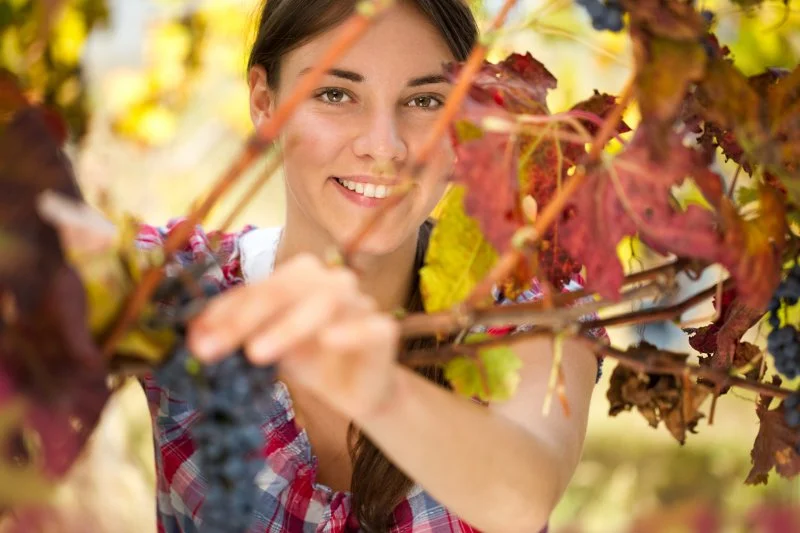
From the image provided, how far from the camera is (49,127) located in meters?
0.59

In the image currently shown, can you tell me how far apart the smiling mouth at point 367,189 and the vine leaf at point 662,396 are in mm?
533

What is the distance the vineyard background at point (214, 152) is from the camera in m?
2.27

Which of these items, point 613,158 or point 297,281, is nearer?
point 297,281

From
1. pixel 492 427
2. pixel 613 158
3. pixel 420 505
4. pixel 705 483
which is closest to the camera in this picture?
pixel 613 158

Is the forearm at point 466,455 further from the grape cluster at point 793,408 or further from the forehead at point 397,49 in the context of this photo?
the forehead at point 397,49

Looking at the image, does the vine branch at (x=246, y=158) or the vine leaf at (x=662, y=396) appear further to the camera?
the vine leaf at (x=662, y=396)

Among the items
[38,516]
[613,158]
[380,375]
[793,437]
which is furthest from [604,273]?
[38,516]

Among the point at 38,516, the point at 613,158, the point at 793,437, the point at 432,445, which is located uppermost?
A: the point at 613,158

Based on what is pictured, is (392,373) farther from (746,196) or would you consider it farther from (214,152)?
(214,152)

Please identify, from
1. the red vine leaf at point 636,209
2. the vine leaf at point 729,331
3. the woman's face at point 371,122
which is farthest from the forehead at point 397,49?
the red vine leaf at point 636,209

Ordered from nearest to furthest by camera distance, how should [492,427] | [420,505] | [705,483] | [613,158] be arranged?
[613,158] → [492,427] → [420,505] → [705,483]

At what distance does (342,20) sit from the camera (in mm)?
1381

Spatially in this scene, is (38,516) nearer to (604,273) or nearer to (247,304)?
(247,304)

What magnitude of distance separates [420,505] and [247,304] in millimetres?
1002
